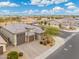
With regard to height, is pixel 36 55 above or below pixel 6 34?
below

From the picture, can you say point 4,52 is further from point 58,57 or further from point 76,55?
point 76,55

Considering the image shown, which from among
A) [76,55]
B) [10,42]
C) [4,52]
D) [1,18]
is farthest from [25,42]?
[1,18]

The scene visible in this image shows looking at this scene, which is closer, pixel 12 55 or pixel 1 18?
pixel 12 55

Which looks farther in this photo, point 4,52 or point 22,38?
point 22,38

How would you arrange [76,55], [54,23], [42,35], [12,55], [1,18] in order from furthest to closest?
[1,18]
[54,23]
[42,35]
[76,55]
[12,55]

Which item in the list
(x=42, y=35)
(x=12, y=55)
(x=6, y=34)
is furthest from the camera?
(x=42, y=35)

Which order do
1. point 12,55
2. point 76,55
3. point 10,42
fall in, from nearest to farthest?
1. point 12,55
2. point 76,55
3. point 10,42

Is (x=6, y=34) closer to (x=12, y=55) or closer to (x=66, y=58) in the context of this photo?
(x=12, y=55)

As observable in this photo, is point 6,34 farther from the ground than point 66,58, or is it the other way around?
point 6,34

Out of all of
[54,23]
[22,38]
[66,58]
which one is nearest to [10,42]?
[22,38]
